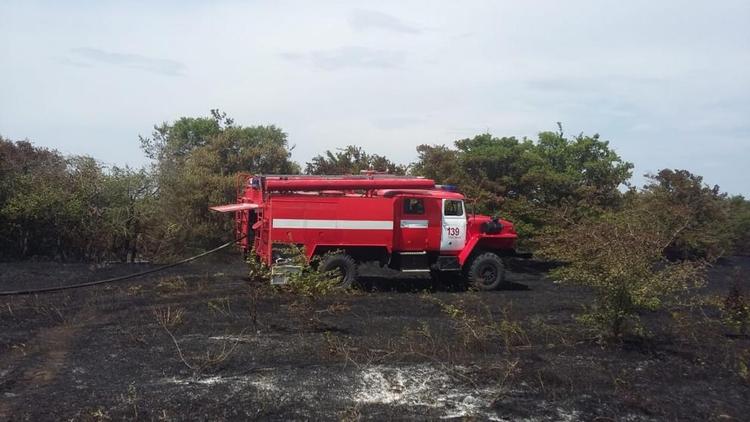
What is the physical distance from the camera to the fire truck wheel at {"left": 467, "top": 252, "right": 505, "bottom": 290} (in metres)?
15.0

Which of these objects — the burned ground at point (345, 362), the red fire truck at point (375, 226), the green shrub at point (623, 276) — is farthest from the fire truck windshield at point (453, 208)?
the green shrub at point (623, 276)

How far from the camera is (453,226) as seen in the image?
14977 millimetres

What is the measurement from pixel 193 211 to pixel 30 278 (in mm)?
7379

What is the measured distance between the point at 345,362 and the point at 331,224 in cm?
658

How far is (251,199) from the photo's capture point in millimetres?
15797

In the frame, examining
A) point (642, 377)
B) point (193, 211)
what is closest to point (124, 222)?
point (193, 211)

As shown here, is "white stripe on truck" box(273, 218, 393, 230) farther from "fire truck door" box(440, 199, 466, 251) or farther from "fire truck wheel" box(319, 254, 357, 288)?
"fire truck door" box(440, 199, 466, 251)

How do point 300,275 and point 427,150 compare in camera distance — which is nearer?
point 300,275

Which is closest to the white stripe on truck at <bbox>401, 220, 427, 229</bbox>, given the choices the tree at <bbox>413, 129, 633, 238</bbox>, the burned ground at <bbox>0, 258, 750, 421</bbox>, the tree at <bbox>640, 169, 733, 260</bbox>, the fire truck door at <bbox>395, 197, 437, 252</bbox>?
the fire truck door at <bbox>395, 197, 437, 252</bbox>

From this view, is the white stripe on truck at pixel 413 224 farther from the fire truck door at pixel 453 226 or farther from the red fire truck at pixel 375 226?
the fire truck door at pixel 453 226

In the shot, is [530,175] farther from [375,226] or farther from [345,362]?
[345,362]

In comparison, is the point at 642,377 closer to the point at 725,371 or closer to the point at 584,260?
the point at 725,371

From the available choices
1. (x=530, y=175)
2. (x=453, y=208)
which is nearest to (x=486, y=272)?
(x=453, y=208)

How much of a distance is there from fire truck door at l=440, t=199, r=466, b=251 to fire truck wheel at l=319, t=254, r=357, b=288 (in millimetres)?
2038
